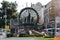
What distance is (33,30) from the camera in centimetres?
1858

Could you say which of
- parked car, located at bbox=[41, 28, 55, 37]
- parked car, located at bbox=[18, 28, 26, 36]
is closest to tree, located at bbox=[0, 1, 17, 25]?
parked car, located at bbox=[18, 28, 26, 36]

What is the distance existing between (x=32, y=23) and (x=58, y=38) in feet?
37.9

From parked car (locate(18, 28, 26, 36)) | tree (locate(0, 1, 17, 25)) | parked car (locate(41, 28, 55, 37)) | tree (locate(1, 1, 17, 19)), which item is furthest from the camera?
tree (locate(1, 1, 17, 19))

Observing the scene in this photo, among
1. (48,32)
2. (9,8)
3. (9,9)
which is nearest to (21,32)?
(48,32)

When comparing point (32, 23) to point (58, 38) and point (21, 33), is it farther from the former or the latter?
point (58, 38)

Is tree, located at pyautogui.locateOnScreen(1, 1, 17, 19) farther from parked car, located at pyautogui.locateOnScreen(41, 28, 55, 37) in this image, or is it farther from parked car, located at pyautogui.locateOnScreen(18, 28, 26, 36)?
parked car, located at pyautogui.locateOnScreen(41, 28, 55, 37)

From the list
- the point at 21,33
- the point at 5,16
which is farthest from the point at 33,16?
the point at 5,16

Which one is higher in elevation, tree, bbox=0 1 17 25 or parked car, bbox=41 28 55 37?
tree, bbox=0 1 17 25

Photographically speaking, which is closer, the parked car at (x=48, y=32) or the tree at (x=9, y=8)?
the parked car at (x=48, y=32)

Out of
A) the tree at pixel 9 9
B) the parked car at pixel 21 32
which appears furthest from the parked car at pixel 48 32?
the tree at pixel 9 9

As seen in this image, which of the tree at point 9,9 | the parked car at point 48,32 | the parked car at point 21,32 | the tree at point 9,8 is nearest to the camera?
the parked car at point 48,32

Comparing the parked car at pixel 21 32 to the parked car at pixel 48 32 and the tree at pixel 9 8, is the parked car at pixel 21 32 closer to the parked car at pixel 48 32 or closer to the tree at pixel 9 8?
the parked car at pixel 48 32

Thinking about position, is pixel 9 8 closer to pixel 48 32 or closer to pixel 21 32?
pixel 21 32

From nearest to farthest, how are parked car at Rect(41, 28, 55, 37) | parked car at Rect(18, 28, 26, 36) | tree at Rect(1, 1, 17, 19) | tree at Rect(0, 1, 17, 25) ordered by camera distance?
parked car at Rect(41, 28, 55, 37) → parked car at Rect(18, 28, 26, 36) → tree at Rect(0, 1, 17, 25) → tree at Rect(1, 1, 17, 19)
